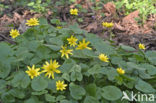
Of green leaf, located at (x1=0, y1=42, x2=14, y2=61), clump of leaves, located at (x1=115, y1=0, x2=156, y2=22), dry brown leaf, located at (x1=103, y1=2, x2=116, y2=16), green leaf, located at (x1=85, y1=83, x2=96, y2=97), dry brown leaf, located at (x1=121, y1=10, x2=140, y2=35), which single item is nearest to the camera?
green leaf, located at (x1=85, y1=83, x2=96, y2=97)

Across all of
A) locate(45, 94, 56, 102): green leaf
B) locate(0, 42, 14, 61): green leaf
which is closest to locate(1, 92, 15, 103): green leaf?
locate(45, 94, 56, 102): green leaf

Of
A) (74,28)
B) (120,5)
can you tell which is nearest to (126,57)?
(74,28)

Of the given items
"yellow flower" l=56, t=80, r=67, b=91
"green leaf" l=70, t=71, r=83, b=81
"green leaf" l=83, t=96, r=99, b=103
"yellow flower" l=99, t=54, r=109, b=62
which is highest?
"yellow flower" l=99, t=54, r=109, b=62

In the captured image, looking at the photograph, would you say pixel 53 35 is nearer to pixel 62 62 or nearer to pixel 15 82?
pixel 62 62

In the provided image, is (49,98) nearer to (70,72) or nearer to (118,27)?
(70,72)

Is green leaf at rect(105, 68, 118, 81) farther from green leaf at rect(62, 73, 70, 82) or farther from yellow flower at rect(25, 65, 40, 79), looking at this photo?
yellow flower at rect(25, 65, 40, 79)

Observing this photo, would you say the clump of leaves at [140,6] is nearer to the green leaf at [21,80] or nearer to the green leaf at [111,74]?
the green leaf at [111,74]

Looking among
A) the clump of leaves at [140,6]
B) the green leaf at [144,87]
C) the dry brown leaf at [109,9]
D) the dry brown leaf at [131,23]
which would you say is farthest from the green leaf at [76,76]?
the dry brown leaf at [109,9]
